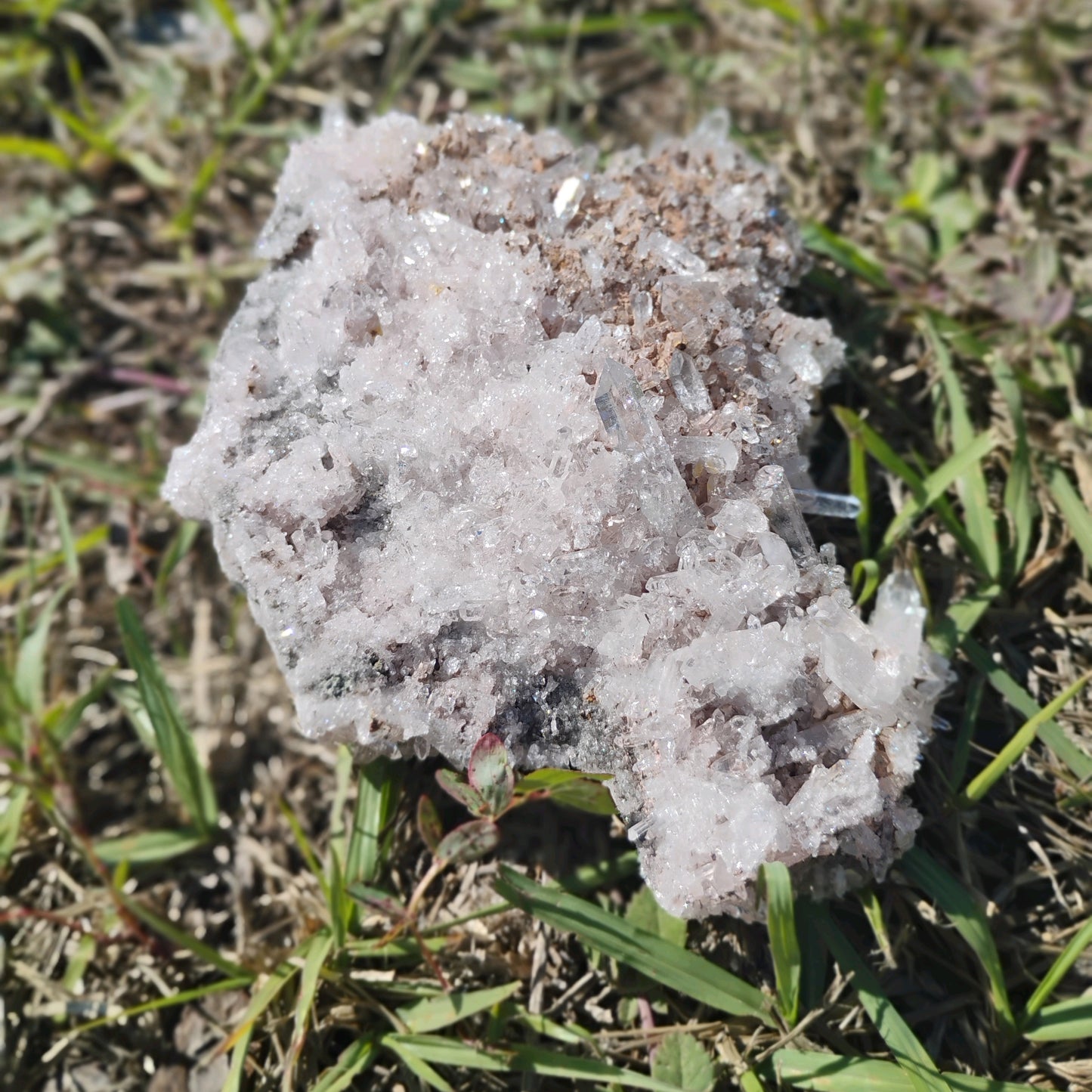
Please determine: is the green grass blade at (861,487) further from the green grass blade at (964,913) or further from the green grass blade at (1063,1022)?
the green grass blade at (1063,1022)

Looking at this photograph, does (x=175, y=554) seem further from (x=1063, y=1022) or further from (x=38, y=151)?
(x=1063, y=1022)

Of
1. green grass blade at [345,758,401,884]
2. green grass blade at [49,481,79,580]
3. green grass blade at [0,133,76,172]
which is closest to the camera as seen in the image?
green grass blade at [345,758,401,884]

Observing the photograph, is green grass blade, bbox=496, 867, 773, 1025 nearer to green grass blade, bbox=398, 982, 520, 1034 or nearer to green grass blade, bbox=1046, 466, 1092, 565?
green grass blade, bbox=398, 982, 520, 1034

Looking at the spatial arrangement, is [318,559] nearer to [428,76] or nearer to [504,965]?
[504,965]

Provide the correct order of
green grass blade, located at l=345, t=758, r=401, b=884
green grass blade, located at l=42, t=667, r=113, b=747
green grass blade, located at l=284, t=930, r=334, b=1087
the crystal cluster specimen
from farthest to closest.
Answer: green grass blade, located at l=42, t=667, r=113, b=747 < green grass blade, located at l=345, t=758, r=401, b=884 < green grass blade, located at l=284, t=930, r=334, b=1087 < the crystal cluster specimen

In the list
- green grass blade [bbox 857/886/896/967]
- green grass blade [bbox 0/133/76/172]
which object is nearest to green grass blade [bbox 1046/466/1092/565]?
green grass blade [bbox 857/886/896/967]

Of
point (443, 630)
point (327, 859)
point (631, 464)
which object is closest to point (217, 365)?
point (443, 630)

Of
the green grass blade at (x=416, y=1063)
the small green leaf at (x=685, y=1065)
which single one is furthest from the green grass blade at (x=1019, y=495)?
the green grass blade at (x=416, y=1063)
